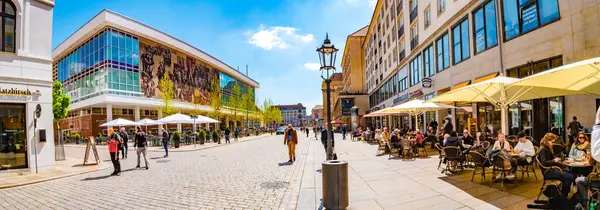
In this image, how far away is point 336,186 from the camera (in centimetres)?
557

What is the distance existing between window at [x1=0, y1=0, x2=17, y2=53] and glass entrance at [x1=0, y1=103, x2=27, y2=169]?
2.16 meters

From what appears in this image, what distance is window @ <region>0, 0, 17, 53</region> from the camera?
36.3 ft

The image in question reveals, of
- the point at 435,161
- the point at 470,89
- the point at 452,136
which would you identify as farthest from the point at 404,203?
the point at 435,161

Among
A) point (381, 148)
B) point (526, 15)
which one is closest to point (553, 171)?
point (526, 15)

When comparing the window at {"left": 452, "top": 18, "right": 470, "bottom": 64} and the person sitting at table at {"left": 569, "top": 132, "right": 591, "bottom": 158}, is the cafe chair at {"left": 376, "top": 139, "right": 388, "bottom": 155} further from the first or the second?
the person sitting at table at {"left": 569, "top": 132, "right": 591, "bottom": 158}

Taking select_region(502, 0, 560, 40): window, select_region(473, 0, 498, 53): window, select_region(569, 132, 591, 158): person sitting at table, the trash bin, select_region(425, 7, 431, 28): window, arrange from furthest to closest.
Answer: select_region(425, 7, 431, 28): window
select_region(473, 0, 498, 53): window
select_region(502, 0, 560, 40): window
select_region(569, 132, 591, 158): person sitting at table
the trash bin

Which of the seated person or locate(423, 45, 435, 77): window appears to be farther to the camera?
locate(423, 45, 435, 77): window

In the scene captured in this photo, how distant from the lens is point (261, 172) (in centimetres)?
1035

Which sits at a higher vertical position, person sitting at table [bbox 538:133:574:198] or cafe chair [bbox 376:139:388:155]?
person sitting at table [bbox 538:133:574:198]

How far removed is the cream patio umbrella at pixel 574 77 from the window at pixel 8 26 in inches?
622

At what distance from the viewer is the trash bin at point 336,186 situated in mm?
5578

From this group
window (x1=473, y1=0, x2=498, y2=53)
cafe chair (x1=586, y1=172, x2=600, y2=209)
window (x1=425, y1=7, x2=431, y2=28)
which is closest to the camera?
cafe chair (x1=586, y1=172, x2=600, y2=209)

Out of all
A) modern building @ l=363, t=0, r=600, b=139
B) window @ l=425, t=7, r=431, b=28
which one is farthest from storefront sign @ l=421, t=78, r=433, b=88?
window @ l=425, t=7, r=431, b=28

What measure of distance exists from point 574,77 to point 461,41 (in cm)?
1374
